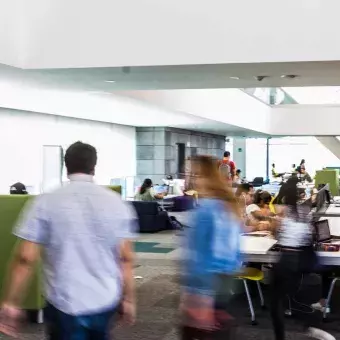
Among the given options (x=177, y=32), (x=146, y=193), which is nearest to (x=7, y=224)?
(x=177, y=32)

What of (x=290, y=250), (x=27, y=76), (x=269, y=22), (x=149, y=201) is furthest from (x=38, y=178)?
(x=290, y=250)

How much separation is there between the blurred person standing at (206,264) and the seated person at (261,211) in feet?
11.5

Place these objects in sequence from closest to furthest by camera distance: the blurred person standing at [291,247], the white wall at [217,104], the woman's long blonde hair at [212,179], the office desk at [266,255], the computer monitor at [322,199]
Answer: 1. the woman's long blonde hair at [212,179]
2. the blurred person standing at [291,247]
3. the office desk at [266,255]
4. the computer monitor at [322,199]
5. the white wall at [217,104]

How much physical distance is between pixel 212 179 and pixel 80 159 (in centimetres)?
83

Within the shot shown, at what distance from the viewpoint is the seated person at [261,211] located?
7088 mm

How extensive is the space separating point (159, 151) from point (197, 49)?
42.1 feet

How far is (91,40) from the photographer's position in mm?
7875

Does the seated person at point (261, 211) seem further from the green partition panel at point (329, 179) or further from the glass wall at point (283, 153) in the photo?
the glass wall at point (283, 153)

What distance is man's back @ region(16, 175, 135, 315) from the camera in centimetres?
279

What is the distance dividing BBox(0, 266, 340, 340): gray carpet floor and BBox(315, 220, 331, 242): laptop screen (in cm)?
77

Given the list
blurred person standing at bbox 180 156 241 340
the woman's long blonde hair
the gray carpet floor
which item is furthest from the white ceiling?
blurred person standing at bbox 180 156 241 340

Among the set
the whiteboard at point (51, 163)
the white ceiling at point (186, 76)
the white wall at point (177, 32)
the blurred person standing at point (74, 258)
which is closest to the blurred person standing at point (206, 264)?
the blurred person standing at point (74, 258)

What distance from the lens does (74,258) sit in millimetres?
2793

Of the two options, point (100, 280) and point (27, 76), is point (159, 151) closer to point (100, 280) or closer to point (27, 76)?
point (27, 76)
